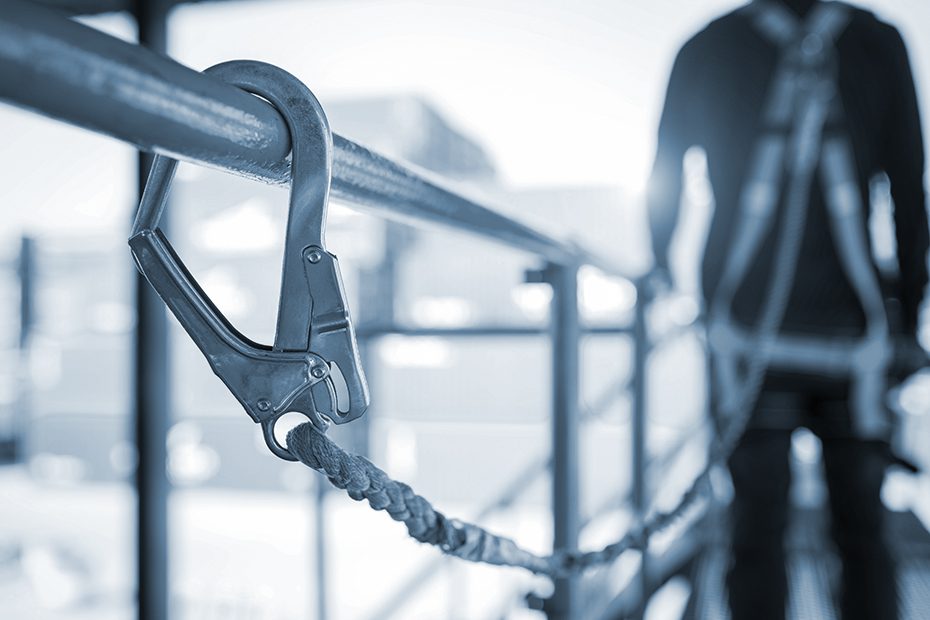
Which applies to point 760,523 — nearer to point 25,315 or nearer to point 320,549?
point 320,549

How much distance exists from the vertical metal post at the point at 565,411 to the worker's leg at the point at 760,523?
1.45ft

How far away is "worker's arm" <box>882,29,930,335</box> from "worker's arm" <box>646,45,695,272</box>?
0.27 metres

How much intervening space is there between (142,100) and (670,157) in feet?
3.78

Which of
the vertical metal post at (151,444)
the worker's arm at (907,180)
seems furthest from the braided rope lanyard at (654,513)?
the vertical metal post at (151,444)

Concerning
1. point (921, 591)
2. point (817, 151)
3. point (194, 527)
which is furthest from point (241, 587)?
point (817, 151)

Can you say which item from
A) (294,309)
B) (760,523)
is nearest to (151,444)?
(294,309)

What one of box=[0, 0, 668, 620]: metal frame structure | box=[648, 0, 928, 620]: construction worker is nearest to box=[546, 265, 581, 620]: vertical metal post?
box=[0, 0, 668, 620]: metal frame structure

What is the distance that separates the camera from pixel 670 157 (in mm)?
1280

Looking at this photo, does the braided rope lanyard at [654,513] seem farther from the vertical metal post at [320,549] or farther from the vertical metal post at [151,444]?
the vertical metal post at [320,549]

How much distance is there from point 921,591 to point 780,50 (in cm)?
89

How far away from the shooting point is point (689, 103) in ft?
4.00

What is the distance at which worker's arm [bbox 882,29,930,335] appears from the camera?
44.0 inches

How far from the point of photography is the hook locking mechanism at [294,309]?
265 millimetres

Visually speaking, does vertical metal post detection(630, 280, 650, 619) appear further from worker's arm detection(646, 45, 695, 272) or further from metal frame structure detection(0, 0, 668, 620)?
metal frame structure detection(0, 0, 668, 620)
